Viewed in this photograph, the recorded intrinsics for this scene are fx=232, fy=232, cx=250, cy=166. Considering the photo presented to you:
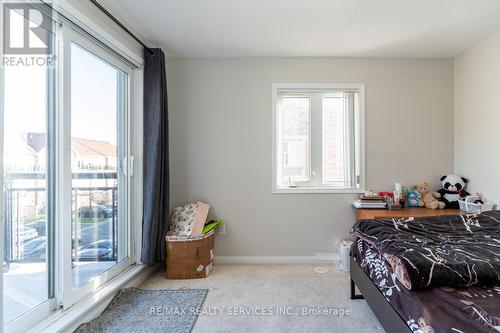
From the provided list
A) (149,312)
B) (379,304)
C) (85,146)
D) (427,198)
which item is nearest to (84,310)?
(149,312)

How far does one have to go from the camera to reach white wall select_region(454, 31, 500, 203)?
228cm

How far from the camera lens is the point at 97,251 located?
198 cm

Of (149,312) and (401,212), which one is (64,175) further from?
(401,212)

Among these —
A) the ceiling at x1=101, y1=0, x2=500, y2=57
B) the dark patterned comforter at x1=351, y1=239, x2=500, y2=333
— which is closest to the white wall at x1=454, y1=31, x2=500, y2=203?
the ceiling at x1=101, y1=0, x2=500, y2=57

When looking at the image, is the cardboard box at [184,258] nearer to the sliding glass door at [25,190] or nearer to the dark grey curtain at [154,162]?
the dark grey curtain at [154,162]

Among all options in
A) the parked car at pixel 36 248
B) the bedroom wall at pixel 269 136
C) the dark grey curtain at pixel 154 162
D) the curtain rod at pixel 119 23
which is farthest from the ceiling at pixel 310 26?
the parked car at pixel 36 248

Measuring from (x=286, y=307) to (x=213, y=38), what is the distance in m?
2.60

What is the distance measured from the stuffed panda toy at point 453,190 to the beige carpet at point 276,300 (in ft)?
4.83

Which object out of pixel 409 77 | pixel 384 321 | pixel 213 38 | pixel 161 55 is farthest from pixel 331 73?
pixel 384 321

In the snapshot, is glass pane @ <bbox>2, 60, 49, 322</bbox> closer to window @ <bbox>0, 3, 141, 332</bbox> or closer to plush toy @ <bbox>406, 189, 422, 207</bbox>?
window @ <bbox>0, 3, 141, 332</bbox>

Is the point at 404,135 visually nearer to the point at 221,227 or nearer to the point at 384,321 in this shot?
the point at 384,321

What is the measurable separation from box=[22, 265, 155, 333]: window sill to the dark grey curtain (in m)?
0.29

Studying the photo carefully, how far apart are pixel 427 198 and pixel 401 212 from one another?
0.49 m

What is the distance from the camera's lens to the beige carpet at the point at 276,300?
5.55 ft
